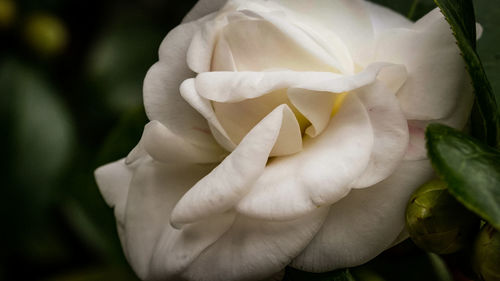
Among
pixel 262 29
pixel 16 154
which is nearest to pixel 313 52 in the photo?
pixel 262 29

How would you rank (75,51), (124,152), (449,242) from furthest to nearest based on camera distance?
1. (75,51)
2. (124,152)
3. (449,242)

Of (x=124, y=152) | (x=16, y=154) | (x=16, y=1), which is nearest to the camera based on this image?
(x=124, y=152)

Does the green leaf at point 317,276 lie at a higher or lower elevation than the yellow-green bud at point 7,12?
higher

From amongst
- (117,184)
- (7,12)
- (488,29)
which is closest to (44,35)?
(7,12)

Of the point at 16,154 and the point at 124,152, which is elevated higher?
the point at 124,152

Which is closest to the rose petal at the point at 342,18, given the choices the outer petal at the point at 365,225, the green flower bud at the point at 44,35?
the outer petal at the point at 365,225

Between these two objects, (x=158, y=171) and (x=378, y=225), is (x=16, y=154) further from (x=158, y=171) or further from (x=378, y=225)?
(x=378, y=225)

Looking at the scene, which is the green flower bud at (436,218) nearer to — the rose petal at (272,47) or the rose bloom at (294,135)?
→ the rose bloom at (294,135)
